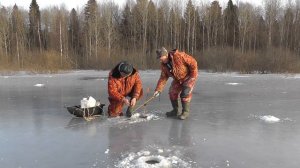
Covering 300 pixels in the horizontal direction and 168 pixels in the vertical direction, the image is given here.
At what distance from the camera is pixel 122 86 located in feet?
19.8

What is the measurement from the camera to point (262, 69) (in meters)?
19.1

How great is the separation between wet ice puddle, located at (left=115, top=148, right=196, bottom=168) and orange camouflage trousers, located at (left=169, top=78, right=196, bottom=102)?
189cm

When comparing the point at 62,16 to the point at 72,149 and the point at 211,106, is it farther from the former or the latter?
the point at 72,149

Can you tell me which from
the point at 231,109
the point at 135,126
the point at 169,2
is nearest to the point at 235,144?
the point at 135,126

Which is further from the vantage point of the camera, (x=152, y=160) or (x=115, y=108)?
(x=115, y=108)

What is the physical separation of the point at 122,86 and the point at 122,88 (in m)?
0.04

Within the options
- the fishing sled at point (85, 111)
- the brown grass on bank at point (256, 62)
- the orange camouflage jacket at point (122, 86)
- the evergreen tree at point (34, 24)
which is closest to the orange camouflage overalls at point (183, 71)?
the orange camouflage jacket at point (122, 86)

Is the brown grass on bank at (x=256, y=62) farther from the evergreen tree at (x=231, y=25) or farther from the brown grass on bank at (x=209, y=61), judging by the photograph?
the evergreen tree at (x=231, y=25)

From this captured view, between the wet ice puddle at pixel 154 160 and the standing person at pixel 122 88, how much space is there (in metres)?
1.73

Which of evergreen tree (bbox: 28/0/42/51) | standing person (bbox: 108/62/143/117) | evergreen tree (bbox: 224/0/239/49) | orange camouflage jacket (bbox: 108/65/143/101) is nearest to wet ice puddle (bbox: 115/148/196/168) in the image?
standing person (bbox: 108/62/143/117)

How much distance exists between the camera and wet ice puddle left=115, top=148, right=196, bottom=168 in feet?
12.1

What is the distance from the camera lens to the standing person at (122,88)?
5762 millimetres

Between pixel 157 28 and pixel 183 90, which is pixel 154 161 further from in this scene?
pixel 157 28

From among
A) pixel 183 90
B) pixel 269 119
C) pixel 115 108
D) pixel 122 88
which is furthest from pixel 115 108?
pixel 269 119
